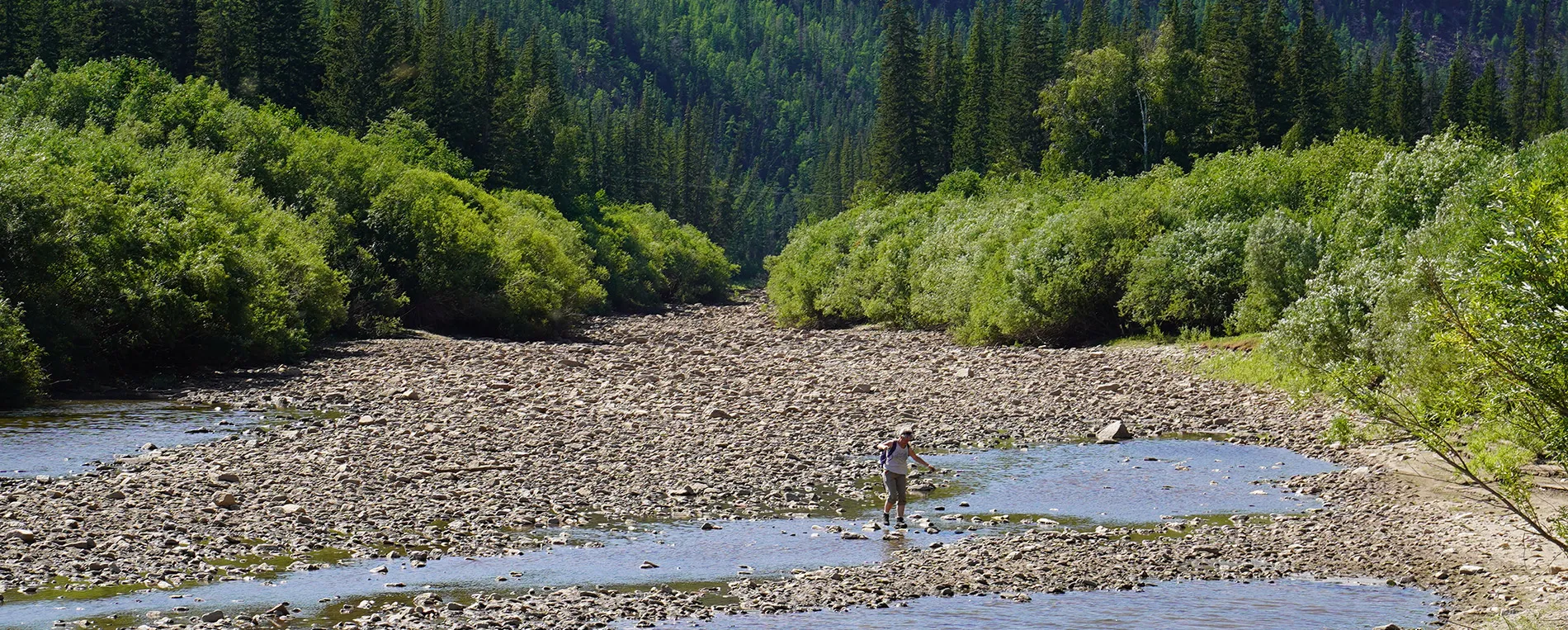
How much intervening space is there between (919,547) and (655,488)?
5.68 meters

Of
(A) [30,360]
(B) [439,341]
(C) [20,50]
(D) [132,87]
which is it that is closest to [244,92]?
(C) [20,50]

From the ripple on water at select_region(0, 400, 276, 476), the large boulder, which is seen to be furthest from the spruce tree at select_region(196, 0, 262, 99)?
the large boulder

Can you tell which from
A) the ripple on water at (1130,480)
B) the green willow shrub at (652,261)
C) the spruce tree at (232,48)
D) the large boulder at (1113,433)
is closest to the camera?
the ripple on water at (1130,480)

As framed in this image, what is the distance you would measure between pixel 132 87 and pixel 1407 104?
93216mm

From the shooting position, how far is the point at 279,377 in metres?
39.3

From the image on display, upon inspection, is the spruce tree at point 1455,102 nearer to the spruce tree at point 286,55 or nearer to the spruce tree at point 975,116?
the spruce tree at point 975,116

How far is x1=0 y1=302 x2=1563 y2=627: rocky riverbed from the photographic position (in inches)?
630

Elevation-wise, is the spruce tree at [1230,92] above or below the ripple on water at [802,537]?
above

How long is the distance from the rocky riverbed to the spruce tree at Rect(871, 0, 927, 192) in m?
69.1

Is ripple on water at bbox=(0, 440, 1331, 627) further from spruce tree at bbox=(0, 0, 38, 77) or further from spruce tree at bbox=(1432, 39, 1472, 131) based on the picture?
spruce tree at bbox=(1432, 39, 1472, 131)

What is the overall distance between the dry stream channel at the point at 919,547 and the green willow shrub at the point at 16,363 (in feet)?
13.7

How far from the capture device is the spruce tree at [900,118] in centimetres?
11019

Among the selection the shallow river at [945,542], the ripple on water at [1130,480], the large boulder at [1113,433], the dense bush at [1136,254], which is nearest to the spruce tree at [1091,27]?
the dense bush at [1136,254]

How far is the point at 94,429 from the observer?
2809 centimetres
